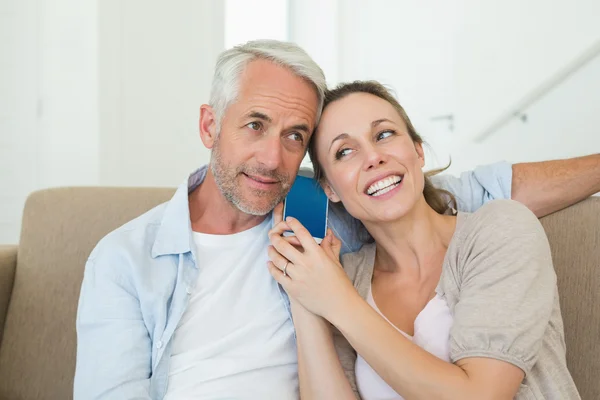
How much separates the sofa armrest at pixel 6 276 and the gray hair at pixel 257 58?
0.73m

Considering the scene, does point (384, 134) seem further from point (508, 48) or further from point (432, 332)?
point (508, 48)

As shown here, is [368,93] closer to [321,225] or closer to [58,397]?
[321,225]

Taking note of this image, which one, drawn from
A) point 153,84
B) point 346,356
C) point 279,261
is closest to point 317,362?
point 346,356

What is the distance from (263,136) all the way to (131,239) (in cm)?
41

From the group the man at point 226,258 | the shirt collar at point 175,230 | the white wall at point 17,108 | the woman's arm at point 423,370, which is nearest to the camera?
the woman's arm at point 423,370

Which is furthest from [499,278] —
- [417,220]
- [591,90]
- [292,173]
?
[591,90]

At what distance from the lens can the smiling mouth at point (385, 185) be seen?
130 cm

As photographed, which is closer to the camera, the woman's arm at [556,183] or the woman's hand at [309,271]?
the woman's hand at [309,271]

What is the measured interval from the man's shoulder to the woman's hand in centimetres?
30

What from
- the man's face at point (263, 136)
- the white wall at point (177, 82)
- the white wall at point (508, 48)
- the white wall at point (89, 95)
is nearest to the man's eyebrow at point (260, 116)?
the man's face at point (263, 136)

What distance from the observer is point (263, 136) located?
4.56ft

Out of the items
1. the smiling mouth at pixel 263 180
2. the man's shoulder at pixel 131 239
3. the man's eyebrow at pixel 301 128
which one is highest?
the man's eyebrow at pixel 301 128

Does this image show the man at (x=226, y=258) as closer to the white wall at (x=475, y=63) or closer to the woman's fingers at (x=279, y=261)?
the woman's fingers at (x=279, y=261)

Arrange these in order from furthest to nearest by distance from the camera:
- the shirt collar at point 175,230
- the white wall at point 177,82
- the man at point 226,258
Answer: the white wall at point 177,82 < the shirt collar at point 175,230 < the man at point 226,258
